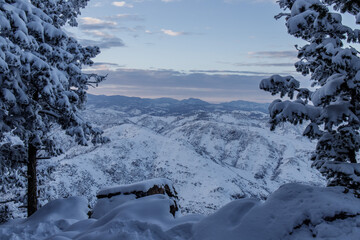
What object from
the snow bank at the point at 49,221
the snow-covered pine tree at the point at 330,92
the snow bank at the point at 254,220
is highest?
the snow-covered pine tree at the point at 330,92

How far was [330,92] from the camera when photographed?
6.98 meters

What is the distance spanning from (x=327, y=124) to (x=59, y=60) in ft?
35.7

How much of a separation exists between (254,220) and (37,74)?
8728mm

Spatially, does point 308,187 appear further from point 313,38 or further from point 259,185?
point 259,185

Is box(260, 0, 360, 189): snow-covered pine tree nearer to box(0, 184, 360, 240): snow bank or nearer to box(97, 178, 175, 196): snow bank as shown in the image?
box(0, 184, 360, 240): snow bank

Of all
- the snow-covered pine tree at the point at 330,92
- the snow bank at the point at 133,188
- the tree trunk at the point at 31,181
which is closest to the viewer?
the snow-covered pine tree at the point at 330,92

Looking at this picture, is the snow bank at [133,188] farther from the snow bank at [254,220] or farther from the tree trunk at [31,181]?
the tree trunk at [31,181]

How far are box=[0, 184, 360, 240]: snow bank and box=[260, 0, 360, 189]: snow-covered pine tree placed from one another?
199 cm

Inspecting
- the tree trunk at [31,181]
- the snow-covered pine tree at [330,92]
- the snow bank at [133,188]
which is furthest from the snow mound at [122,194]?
the snow-covered pine tree at [330,92]

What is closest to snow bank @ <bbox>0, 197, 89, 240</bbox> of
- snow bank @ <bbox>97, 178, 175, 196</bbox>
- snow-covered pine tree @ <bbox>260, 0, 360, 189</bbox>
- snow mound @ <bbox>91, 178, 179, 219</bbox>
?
snow mound @ <bbox>91, 178, 179, 219</bbox>

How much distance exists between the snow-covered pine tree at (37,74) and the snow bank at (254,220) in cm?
444

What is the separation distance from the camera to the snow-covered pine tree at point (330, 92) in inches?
283

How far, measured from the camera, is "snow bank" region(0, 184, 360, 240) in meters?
5.35

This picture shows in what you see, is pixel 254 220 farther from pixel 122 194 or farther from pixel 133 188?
pixel 122 194
